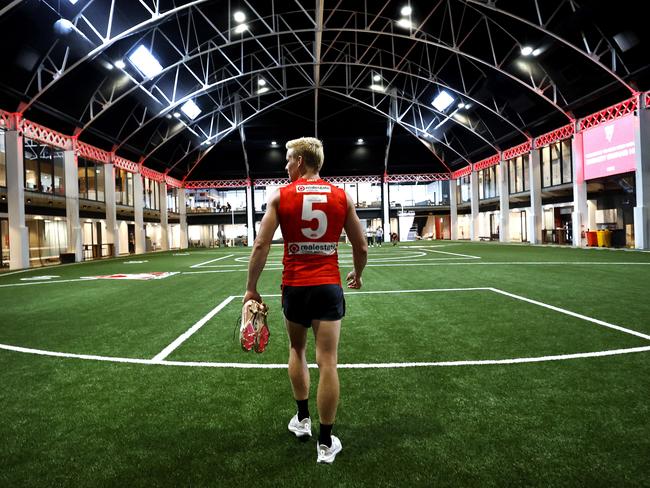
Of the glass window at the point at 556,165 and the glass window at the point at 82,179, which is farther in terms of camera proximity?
the glass window at the point at 556,165

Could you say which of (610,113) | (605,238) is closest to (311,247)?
(610,113)

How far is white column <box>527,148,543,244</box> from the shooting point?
3572cm

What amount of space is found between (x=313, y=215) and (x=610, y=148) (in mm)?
29594

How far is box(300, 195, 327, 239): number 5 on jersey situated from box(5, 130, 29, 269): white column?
2570cm

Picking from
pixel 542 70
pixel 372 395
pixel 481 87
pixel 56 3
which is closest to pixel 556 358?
pixel 372 395

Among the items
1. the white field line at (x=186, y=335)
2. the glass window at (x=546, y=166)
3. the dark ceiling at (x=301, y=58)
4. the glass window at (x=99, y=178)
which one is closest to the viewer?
the white field line at (x=186, y=335)

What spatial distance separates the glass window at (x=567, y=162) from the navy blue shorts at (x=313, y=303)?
36.2 metres

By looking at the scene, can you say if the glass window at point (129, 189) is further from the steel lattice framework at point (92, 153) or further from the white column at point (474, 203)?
the white column at point (474, 203)

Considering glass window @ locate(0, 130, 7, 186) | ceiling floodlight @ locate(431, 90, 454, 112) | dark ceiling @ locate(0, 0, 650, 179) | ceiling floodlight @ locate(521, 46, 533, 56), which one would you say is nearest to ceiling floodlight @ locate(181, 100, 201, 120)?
dark ceiling @ locate(0, 0, 650, 179)

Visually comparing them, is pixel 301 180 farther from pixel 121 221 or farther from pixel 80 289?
pixel 121 221

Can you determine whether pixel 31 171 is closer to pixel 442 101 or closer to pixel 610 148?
pixel 442 101

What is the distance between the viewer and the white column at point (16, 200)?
2264cm

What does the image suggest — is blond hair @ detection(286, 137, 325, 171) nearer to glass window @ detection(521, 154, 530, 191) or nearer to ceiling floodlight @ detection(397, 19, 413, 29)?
ceiling floodlight @ detection(397, 19, 413, 29)

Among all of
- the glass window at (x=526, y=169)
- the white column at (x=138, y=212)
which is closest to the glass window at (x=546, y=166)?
the glass window at (x=526, y=169)
